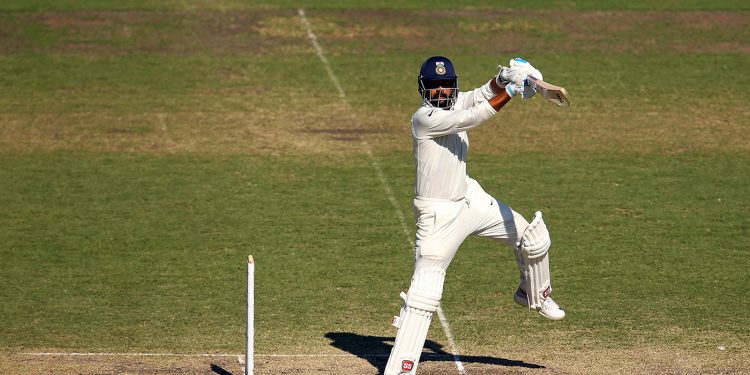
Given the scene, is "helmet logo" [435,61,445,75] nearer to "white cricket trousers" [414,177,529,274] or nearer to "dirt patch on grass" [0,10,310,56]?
"white cricket trousers" [414,177,529,274]

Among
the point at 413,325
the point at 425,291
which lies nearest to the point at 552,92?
the point at 425,291

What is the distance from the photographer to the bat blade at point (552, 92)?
9305 millimetres

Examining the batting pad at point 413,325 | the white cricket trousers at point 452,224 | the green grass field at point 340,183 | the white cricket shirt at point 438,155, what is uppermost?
the white cricket shirt at point 438,155

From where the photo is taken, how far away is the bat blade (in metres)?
9.30

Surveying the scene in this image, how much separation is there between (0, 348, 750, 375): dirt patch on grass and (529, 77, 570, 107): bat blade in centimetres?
245

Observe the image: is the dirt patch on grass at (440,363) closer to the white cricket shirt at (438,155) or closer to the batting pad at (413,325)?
the batting pad at (413,325)

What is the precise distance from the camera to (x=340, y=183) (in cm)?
1727

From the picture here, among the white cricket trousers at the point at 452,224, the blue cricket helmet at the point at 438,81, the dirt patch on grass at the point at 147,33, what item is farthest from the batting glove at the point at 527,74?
the dirt patch on grass at the point at 147,33

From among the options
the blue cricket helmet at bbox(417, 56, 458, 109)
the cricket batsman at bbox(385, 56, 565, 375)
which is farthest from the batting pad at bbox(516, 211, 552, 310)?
the blue cricket helmet at bbox(417, 56, 458, 109)

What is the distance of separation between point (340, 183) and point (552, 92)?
8.12 metres

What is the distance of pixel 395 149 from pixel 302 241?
445 cm

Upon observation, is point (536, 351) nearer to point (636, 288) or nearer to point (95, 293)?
point (636, 288)

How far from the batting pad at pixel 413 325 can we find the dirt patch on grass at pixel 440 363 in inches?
27.8

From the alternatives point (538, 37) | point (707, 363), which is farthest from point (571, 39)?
point (707, 363)
